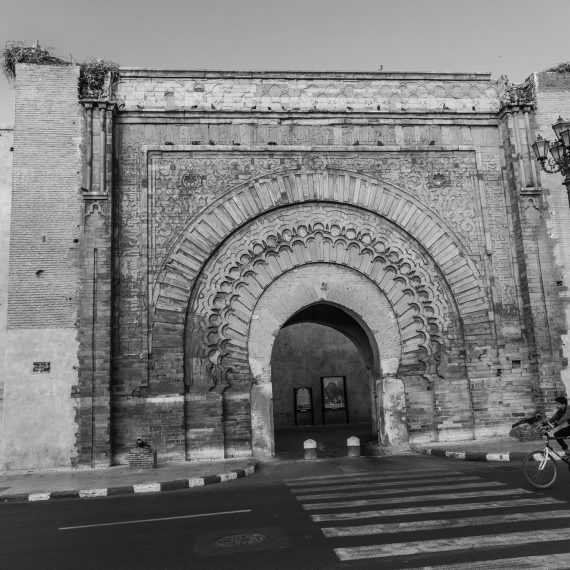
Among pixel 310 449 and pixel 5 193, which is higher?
pixel 5 193

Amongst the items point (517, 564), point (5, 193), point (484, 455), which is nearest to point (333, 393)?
point (484, 455)

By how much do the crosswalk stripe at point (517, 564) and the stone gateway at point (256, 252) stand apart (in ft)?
22.8

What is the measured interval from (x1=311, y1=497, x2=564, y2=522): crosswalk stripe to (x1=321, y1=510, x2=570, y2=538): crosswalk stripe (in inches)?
14.0

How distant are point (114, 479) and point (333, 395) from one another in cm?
1235

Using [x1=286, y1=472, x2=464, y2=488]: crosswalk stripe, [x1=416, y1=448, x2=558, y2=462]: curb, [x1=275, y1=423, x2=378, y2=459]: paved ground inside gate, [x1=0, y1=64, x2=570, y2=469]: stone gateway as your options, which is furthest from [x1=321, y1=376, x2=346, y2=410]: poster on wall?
[x1=286, y1=472, x2=464, y2=488]: crosswalk stripe

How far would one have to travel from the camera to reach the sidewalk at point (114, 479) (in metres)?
7.92

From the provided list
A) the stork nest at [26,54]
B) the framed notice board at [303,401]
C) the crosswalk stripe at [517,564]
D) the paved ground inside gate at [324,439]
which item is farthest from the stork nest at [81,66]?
the framed notice board at [303,401]

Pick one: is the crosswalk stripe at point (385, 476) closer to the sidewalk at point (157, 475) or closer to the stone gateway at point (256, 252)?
the sidewalk at point (157, 475)

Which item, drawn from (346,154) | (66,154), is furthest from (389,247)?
(66,154)

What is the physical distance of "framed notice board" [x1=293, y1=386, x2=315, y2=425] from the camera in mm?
20094

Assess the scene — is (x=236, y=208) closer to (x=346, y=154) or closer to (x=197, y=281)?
(x=197, y=281)

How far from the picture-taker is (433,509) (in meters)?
5.68

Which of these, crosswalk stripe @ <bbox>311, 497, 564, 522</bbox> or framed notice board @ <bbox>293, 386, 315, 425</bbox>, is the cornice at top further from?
framed notice board @ <bbox>293, 386, 315, 425</bbox>

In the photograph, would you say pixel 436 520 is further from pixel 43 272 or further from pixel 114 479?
pixel 43 272
